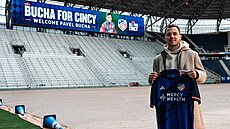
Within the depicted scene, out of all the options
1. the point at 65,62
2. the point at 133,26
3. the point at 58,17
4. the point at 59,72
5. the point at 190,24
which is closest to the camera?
the point at 59,72

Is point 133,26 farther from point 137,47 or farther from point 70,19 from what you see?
point 70,19

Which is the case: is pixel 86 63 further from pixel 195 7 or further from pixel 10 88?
pixel 195 7

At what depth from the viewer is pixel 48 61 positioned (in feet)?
114

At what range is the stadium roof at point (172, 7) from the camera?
1789 inches

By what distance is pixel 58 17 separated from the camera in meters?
38.7

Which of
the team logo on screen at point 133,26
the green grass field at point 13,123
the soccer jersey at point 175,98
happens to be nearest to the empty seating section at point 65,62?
the team logo on screen at point 133,26

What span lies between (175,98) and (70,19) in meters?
37.7

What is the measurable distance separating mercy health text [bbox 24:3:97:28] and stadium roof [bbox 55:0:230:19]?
4426 millimetres

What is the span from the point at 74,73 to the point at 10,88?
8010 mm

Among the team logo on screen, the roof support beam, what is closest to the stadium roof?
the roof support beam

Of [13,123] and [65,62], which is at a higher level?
[65,62]

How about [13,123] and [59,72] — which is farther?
[59,72]

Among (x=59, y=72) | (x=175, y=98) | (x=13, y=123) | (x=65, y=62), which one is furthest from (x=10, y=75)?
(x=175, y=98)

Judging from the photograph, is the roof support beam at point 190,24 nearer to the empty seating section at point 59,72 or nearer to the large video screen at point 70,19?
the large video screen at point 70,19
